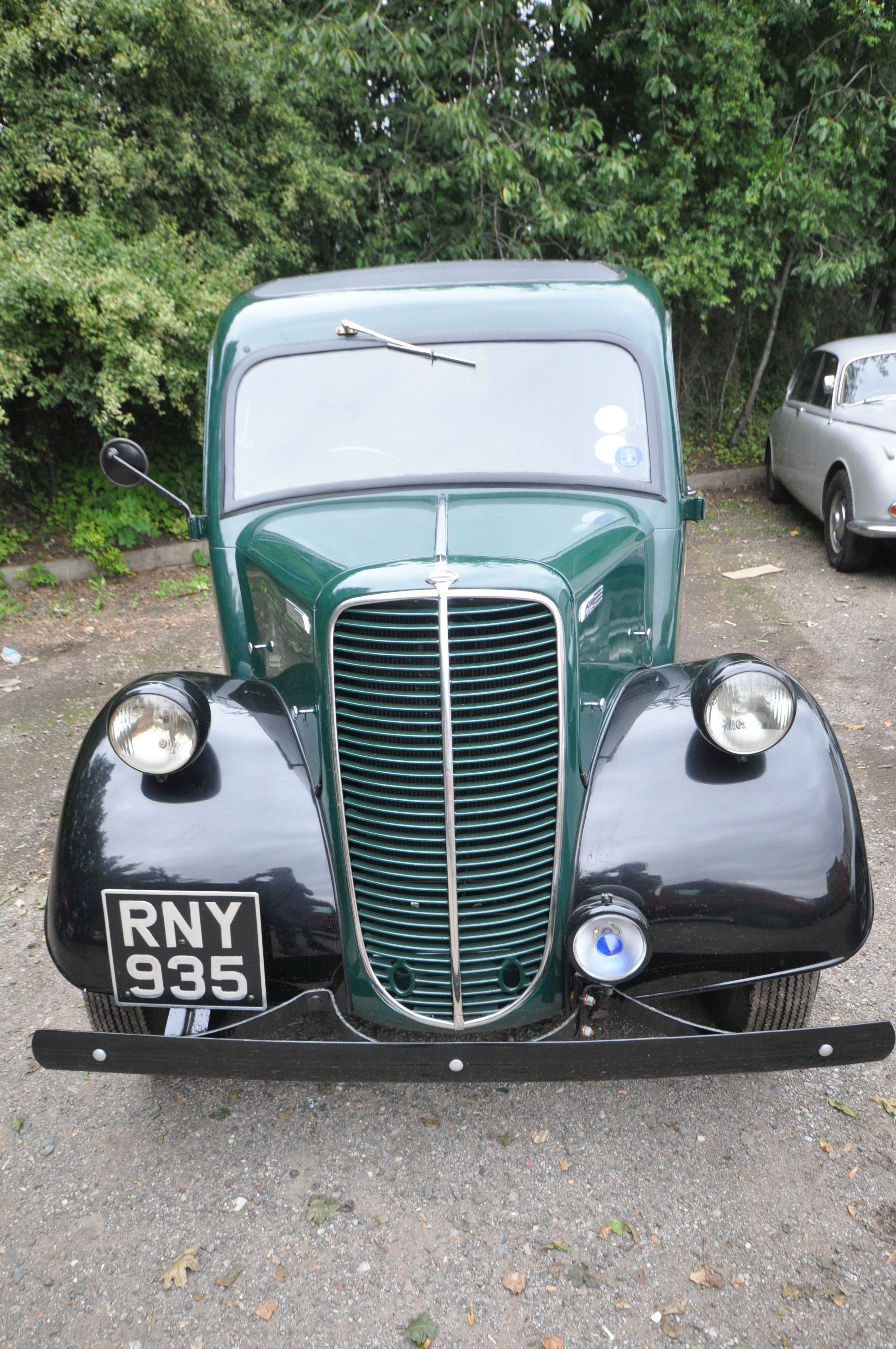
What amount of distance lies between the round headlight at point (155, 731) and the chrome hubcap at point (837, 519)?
22.0 feet

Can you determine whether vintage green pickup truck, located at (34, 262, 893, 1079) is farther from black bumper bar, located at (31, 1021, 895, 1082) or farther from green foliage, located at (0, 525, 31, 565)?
green foliage, located at (0, 525, 31, 565)

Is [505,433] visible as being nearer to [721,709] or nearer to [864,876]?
[721,709]

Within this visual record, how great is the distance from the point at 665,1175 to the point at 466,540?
5.91 ft

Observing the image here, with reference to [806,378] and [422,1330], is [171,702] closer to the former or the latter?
[422,1330]

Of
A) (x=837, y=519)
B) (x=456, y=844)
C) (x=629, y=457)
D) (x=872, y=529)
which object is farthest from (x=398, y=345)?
(x=837, y=519)

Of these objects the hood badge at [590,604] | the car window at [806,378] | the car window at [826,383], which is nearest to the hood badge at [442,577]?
the hood badge at [590,604]

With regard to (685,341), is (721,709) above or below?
above

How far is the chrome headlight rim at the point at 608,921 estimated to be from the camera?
7.32 feet

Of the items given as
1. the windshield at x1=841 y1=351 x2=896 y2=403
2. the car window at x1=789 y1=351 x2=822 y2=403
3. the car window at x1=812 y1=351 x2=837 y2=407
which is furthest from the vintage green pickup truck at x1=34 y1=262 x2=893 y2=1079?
the car window at x1=789 y1=351 x2=822 y2=403

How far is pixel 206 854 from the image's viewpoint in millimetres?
2355

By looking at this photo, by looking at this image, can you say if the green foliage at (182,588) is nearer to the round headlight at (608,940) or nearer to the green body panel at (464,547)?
A: the green body panel at (464,547)

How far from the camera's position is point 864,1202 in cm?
241

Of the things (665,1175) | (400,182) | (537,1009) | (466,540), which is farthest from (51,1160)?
(400,182)

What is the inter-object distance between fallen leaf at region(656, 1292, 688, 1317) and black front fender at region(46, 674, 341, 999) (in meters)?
1.09
